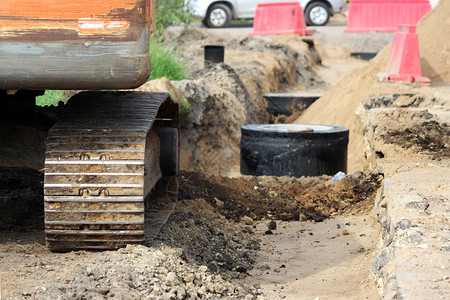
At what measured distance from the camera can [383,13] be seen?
17.9 meters

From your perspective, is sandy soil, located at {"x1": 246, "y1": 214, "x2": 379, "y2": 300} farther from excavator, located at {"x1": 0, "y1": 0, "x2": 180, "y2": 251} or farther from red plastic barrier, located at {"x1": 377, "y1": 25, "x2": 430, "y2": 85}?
red plastic barrier, located at {"x1": 377, "y1": 25, "x2": 430, "y2": 85}

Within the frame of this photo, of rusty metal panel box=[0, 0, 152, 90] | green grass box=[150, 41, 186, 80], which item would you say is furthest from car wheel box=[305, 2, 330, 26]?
rusty metal panel box=[0, 0, 152, 90]

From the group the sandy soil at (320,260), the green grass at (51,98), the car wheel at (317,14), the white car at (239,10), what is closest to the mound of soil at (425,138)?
the sandy soil at (320,260)

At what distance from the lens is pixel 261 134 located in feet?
25.6

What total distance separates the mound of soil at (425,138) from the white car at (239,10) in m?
15.1

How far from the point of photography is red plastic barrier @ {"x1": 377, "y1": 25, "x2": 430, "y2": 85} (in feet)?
30.0

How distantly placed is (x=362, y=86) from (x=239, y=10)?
1051 cm

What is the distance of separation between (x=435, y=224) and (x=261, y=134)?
4.80 meters

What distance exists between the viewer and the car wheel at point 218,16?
20.4 m

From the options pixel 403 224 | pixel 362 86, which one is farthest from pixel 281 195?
pixel 362 86

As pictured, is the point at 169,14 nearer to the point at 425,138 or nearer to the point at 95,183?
the point at 425,138

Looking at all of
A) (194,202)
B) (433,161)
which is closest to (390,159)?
(433,161)

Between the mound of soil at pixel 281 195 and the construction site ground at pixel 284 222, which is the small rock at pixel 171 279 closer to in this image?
the construction site ground at pixel 284 222

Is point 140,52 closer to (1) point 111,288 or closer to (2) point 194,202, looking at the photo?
(1) point 111,288
